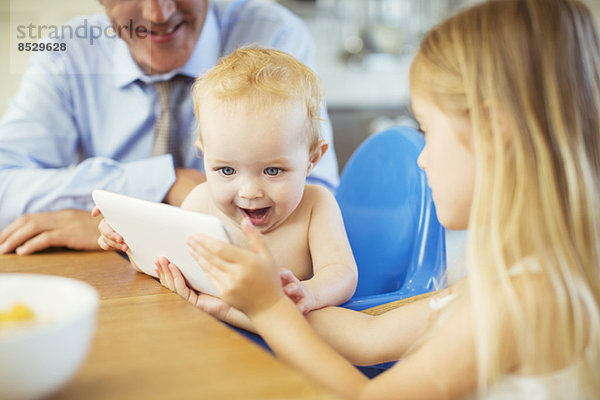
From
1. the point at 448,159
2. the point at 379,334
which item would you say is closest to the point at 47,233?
the point at 379,334

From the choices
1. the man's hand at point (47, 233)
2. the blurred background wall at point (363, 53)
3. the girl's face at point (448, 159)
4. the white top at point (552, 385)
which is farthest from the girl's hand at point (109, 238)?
the blurred background wall at point (363, 53)

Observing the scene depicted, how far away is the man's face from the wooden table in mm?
1005

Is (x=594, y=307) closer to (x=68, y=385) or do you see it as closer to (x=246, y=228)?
(x=246, y=228)

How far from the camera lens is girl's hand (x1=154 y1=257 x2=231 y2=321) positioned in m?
0.86

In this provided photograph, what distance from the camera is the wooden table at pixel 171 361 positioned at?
469 millimetres

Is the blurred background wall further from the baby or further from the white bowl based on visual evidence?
the white bowl

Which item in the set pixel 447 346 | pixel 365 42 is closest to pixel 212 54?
pixel 447 346

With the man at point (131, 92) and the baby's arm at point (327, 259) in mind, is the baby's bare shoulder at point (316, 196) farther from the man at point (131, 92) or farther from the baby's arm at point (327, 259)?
the man at point (131, 92)

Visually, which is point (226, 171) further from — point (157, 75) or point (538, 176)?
point (157, 75)

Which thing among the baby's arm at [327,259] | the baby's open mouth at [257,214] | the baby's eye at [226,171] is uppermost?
the baby's eye at [226,171]

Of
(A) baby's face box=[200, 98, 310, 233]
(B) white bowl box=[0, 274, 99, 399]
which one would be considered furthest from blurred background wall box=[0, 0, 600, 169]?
(B) white bowl box=[0, 274, 99, 399]

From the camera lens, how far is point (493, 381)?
1.90 ft

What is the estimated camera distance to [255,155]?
989 millimetres

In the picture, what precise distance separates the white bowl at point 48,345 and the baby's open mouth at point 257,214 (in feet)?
1.95
